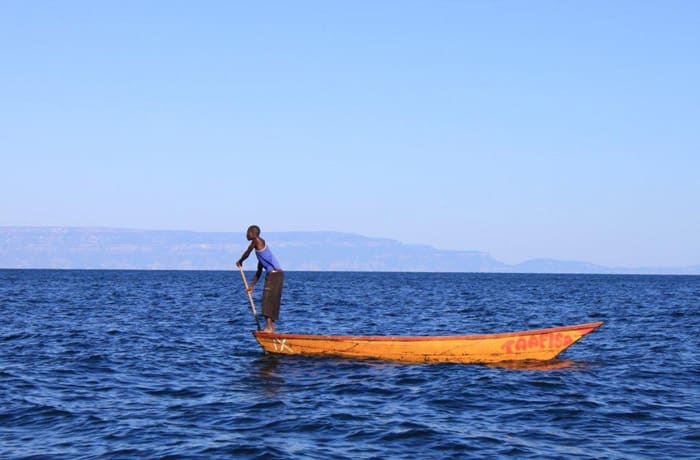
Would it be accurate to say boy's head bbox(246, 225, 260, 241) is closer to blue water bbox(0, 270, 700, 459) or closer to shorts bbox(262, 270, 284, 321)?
shorts bbox(262, 270, 284, 321)

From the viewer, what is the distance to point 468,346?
1959 centimetres

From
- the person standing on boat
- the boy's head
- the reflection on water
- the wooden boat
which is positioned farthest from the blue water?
the boy's head

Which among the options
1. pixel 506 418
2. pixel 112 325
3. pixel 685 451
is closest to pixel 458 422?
pixel 506 418

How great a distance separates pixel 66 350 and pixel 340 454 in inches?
526

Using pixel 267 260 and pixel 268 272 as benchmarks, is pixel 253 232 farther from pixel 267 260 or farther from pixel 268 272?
pixel 268 272

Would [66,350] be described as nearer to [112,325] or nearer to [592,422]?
[112,325]

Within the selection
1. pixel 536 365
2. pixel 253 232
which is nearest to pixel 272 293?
pixel 253 232

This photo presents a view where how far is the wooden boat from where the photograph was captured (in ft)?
63.6

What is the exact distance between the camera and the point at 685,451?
1136cm

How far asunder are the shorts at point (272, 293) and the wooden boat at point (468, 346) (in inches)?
60.8

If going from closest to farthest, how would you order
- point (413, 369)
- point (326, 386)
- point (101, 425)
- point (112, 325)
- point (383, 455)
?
point (383, 455)
point (101, 425)
point (326, 386)
point (413, 369)
point (112, 325)

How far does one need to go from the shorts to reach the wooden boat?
1.54 meters

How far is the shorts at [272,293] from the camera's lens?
19828 millimetres

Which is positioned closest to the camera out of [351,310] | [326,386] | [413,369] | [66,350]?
[326,386]
